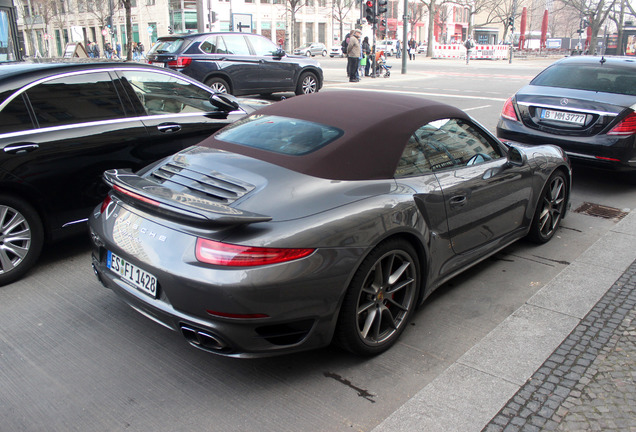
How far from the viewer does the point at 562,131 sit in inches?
265

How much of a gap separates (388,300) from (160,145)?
114 inches

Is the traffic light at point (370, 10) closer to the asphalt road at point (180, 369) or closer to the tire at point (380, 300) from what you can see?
the asphalt road at point (180, 369)

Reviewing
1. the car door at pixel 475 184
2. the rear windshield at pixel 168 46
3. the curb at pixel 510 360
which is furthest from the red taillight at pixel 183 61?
the curb at pixel 510 360

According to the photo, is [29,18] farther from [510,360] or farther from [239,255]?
[510,360]

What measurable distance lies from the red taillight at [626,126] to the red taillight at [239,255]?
5279 millimetres

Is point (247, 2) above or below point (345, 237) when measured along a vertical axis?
above

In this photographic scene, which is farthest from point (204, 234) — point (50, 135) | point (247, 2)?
point (247, 2)

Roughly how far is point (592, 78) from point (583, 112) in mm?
914

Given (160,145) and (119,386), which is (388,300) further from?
(160,145)

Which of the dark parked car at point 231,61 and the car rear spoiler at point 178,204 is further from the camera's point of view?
the dark parked car at point 231,61

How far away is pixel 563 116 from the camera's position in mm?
6738

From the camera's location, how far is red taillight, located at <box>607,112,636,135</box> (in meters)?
6.36

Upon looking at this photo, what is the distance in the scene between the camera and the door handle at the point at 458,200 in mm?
3641

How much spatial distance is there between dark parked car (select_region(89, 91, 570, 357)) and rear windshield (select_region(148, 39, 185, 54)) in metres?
10.5
